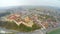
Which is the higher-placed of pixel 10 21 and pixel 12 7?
pixel 12 7

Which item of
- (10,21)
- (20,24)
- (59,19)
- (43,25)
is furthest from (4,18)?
(59,19)

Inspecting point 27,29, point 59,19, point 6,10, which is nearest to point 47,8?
point 59,19

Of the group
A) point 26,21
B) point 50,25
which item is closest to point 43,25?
point 50,25

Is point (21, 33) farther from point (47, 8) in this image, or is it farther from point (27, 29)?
point (47, 8)

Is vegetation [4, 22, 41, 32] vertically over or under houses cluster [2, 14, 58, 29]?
under

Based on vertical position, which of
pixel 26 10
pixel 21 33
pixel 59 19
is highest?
pixel 26 10

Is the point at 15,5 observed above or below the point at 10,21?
above

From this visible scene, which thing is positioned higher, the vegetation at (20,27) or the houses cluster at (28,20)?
the houses cluster at (28,20)

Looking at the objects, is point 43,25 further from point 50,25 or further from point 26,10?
point 26,10
